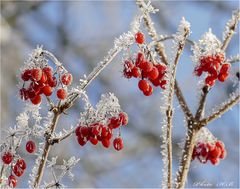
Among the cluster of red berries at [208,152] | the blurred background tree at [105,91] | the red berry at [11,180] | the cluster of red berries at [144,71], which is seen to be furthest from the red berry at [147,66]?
the blurred background tree at [105,91]

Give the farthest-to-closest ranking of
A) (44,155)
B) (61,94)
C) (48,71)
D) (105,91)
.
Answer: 1. (105,91)
2. (48,71)
3. (61,94)
4. (44,155)

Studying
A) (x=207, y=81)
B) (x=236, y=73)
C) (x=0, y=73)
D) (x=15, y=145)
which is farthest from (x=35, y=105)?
(x=0, y=73)

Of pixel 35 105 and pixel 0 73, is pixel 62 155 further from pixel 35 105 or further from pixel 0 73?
pixel 35 105

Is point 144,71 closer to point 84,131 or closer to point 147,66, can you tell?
point 147,66

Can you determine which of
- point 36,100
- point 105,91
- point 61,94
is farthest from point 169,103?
point 105,91

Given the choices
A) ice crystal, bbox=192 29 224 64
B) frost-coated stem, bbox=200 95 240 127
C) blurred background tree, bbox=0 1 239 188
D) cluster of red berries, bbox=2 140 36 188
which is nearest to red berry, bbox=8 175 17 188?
cluster of red berries, bbox=2 140 36 188

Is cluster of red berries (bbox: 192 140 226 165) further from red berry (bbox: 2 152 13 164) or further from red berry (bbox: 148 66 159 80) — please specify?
red berry (bbox: 2 152 13 164)
